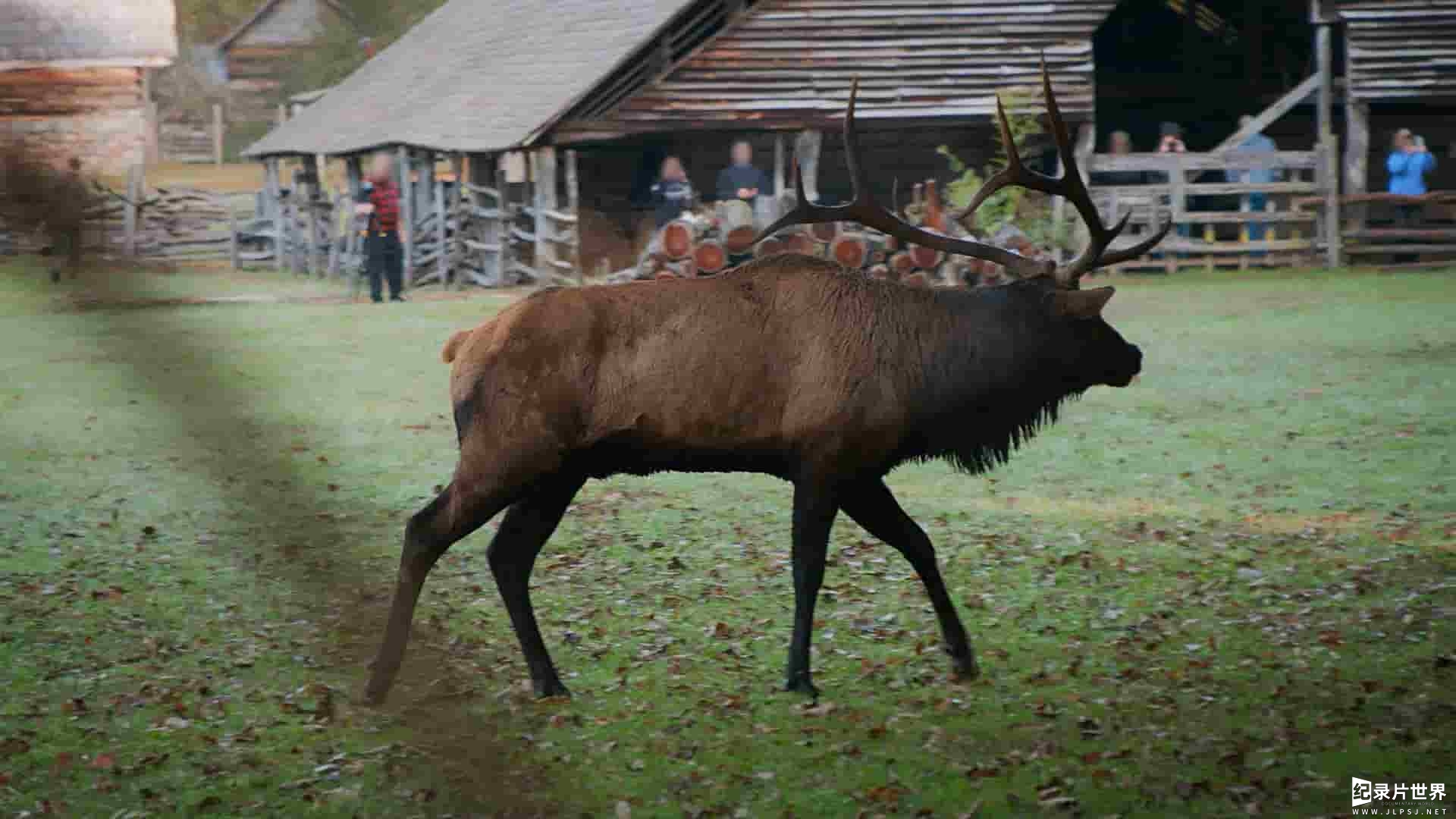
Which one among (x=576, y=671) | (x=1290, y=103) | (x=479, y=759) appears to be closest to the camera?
(x=479, y=759)

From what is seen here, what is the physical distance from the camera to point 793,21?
1169 inches

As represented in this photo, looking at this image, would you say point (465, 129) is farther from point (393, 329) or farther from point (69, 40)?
point (69, 40)

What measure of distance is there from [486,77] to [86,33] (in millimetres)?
32356

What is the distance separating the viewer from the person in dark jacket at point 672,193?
27.7 metres

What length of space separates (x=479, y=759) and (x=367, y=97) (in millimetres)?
39072

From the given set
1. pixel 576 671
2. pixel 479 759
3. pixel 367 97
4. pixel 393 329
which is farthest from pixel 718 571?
pixel 367 97

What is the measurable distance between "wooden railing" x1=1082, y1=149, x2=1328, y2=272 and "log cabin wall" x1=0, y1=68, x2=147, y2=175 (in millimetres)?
26845

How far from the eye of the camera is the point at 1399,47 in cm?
2898

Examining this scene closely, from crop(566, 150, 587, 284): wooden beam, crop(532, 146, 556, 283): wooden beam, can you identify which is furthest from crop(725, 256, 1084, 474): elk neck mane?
crop(532, 146, 556, 283): wooden beam

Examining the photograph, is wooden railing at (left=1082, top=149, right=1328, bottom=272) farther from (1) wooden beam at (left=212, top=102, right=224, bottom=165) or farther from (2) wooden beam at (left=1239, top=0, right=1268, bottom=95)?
(1) wooden beam at (left=212, top=102, right=224, bottom=165)

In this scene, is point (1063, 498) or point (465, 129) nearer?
point (1063, 498)

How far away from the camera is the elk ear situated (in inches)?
296

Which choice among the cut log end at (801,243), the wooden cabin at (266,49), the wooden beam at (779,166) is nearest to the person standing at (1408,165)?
the wooden beam at (779,166)

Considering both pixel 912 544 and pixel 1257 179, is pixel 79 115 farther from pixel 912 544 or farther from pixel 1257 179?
pixel 1257 179
